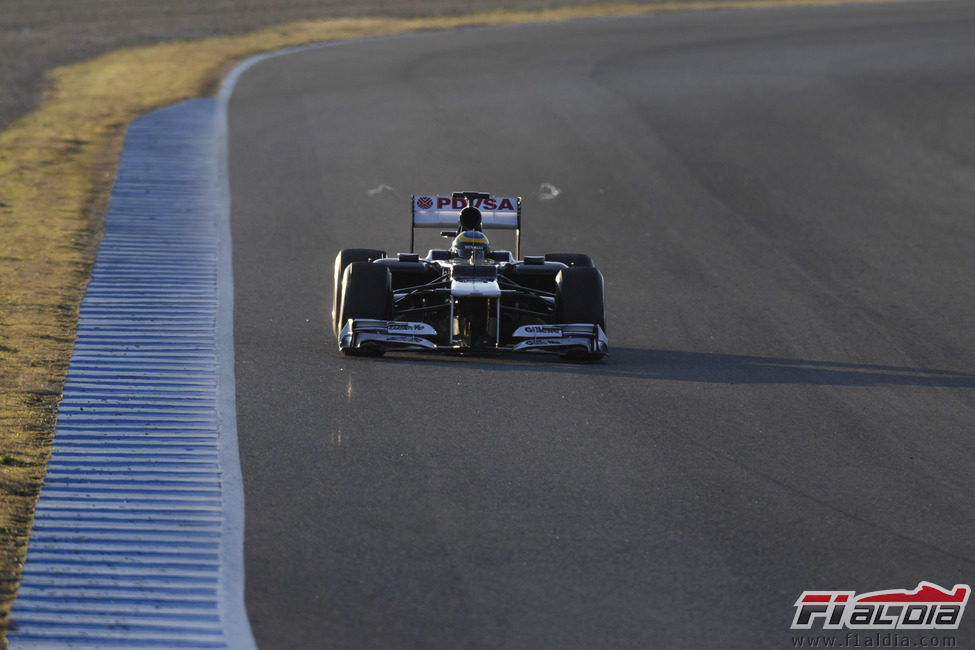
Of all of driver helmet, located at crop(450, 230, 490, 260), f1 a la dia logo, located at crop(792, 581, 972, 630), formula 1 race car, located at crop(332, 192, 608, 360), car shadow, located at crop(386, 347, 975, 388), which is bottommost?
car shadow, located at crop(386, 347, 975, 388)

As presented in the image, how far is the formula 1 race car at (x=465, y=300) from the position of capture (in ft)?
38.5

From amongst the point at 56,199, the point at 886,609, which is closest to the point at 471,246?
the point at 886,609

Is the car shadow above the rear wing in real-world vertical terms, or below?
below

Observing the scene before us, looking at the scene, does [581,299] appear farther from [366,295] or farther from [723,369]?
[366,295]

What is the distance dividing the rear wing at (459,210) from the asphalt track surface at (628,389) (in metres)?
1.51

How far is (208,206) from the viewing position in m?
18.1

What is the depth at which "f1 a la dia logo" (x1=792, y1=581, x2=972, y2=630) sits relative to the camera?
7.16 m

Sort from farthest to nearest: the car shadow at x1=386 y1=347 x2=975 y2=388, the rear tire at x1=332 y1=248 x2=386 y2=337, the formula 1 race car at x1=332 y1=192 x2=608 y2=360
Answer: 1. the rear tire at x1=332 y1=248 x2=386 y2=337
2. the formula 1 race car at x1=332 y1=192 x2=608 y2=360
3. the car shadow at x1=386 y1=347 x2=975 y2=388

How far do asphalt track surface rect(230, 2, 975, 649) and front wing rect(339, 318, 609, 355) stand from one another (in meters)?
0.19

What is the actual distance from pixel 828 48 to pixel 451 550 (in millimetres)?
29103

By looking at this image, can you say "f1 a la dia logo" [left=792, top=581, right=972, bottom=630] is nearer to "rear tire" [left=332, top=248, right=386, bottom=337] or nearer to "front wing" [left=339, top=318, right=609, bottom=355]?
"front wing" [left=339, top=318, right=609, bottom=355]

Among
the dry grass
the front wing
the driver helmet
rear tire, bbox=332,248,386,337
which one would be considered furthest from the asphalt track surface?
the dry grass

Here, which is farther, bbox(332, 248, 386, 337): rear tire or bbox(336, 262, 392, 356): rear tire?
bbox(332, 248, 386, 337): rear tire

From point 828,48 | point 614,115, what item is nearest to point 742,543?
point 614,115
